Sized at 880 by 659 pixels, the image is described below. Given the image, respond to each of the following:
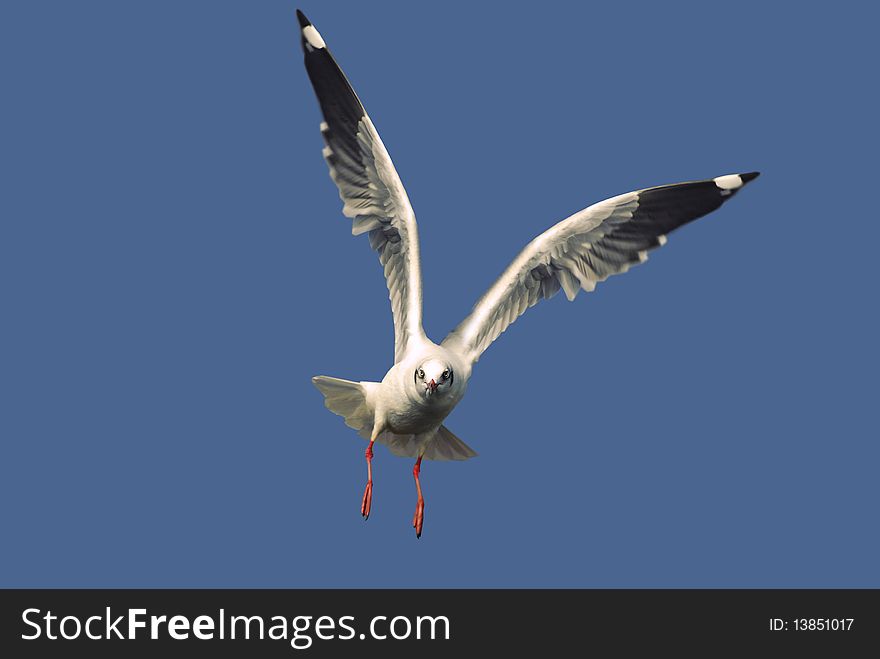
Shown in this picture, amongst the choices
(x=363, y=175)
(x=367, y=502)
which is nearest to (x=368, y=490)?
(x=367, y=502)

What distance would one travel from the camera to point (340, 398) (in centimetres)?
1372

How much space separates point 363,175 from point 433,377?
79.2 inches

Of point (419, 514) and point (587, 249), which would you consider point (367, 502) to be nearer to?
point (419, 514)

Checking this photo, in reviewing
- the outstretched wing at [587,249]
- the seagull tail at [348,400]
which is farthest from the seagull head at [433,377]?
the seagull tail at [348,400]

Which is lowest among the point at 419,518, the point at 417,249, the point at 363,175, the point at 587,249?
the point at 419,518

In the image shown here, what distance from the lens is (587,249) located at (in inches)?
548

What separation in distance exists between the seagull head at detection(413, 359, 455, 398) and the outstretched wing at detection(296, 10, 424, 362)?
644 millimetres

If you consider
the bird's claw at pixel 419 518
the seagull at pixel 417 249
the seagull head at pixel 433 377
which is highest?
the seagull at pixel 417 249

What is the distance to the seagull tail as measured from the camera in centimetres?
1359

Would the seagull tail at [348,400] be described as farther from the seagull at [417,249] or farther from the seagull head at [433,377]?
the seagull head at [433,377]

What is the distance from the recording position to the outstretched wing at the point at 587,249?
13.7m

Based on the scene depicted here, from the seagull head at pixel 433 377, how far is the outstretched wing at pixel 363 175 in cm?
64
